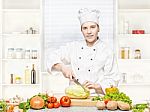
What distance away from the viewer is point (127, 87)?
7191mm

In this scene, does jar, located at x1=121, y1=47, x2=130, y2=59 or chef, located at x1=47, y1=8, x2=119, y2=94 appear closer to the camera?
jar, located at x1=121, y1=47, x2=130, y2=59

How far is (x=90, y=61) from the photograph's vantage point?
7.30 meters

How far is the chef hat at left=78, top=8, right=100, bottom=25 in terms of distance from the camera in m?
7.28

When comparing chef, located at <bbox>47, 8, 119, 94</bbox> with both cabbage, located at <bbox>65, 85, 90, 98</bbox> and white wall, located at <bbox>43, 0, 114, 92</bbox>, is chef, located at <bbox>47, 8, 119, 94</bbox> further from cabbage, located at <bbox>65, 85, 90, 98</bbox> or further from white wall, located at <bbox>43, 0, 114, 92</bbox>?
cabbage, located at <bbox>65, 85, 90, 98</bbox>

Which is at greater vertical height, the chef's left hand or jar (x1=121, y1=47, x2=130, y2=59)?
jar (x1=121, y1=47, x2=130, y2=59)

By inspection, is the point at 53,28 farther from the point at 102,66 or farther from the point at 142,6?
the point at 142,6

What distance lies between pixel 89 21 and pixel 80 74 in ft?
3.26

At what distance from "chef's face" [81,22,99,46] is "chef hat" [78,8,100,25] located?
0.24ft

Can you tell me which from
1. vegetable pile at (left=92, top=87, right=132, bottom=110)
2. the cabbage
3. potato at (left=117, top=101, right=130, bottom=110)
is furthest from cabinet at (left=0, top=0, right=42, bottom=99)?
potato at (left=117, top=101, right=130, bottom=110)

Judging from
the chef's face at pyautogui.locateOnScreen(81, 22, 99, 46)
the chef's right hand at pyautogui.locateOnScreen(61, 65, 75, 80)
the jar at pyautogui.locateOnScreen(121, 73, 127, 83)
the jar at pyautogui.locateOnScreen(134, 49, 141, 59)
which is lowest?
the jar at pyautogui.locateOnScreen(121, 73, 127, 83)

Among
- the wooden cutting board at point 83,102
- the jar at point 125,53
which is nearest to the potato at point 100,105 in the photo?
the wooden cutting board at point 83,102

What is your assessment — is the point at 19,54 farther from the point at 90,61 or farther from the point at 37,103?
the point at 37,103

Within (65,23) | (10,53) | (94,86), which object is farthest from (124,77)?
(10,53)

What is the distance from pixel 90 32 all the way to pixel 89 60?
517 millimetres
